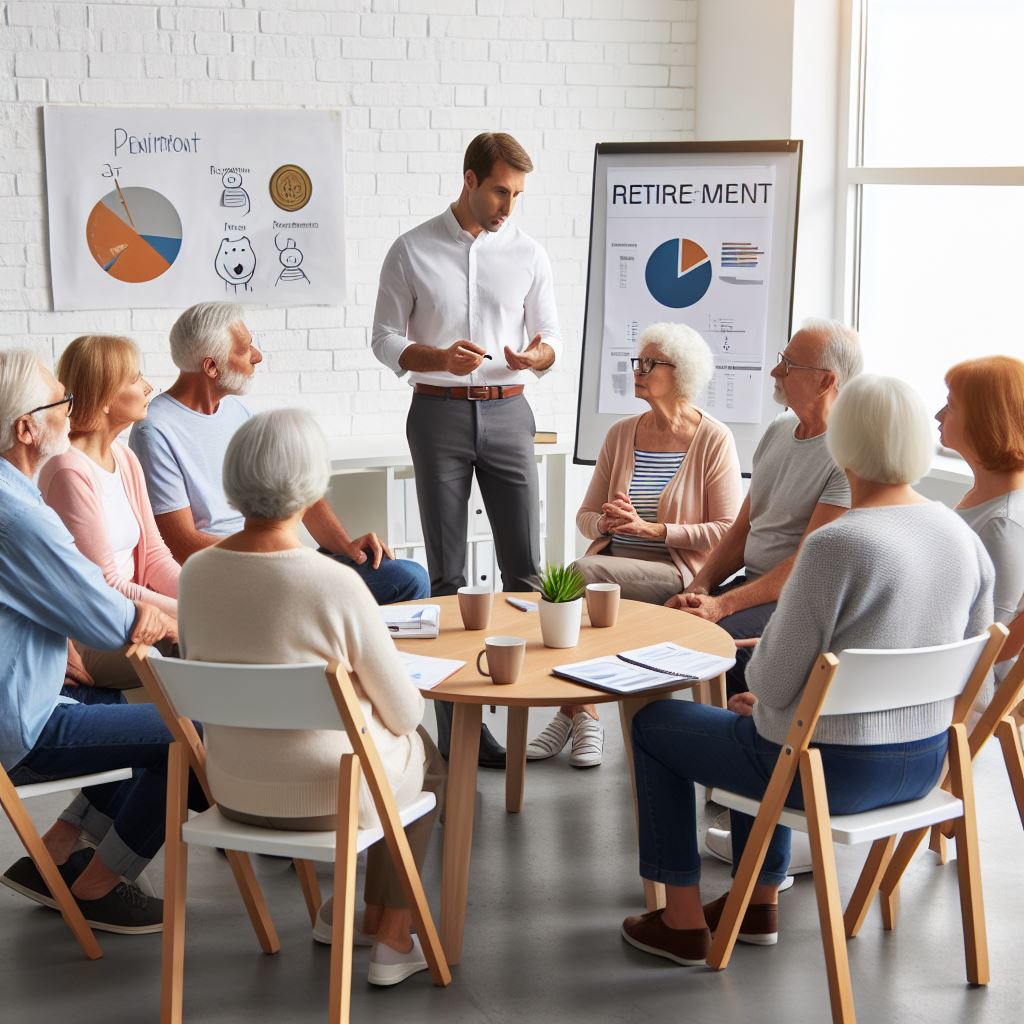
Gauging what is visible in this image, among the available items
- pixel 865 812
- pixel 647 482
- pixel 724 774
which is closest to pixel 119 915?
pixel 724 774

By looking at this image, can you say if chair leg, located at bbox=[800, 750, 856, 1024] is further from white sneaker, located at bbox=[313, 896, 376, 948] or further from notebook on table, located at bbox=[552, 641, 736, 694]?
white sneaker, located at bbox=[313, 896, 376, 948]

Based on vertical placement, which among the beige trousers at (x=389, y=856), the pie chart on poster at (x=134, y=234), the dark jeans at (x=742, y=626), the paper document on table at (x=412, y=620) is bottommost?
the beige trousers at (x=389, y=856)

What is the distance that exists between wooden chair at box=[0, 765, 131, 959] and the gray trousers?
165 cm

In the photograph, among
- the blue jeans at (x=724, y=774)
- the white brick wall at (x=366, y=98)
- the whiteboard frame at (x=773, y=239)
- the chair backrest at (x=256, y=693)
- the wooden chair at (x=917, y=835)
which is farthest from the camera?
the white brick wall at (x=366, y=98)

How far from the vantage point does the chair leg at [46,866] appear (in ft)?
8.95

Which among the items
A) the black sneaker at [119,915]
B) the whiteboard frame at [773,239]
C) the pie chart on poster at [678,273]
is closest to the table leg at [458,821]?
the black sneaker at [119,915]

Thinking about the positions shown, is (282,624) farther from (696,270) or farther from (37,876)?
(696,270)

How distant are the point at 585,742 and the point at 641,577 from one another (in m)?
0.53

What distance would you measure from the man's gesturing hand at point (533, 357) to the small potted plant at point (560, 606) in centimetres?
142

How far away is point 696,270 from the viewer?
491 centimetres

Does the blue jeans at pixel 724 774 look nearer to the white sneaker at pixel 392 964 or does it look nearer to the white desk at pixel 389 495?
the white sneaker at pixel 392 964

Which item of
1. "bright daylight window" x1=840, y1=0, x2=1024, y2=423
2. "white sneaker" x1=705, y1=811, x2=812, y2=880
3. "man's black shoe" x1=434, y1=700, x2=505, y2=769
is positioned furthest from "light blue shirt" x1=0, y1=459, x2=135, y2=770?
"bright daylight window" x1=840, y1=0, x2=1024, y2=423

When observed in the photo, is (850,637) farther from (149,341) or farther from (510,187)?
(149,341)

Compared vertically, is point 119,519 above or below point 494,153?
below
